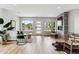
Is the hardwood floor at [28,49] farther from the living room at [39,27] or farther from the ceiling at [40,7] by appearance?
the ceiling at [40,7]

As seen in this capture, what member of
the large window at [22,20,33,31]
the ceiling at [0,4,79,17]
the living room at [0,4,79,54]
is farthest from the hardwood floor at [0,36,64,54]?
the large window at [22,20,33,31]

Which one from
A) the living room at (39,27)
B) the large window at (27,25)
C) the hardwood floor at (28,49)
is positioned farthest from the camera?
the large window at (27,25)

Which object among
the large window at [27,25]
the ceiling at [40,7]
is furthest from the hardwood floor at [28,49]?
the large window at [27,25]

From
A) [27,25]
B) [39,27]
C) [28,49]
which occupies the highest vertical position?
[27,25]

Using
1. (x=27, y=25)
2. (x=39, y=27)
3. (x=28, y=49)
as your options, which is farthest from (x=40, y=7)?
(x=27, y=25)

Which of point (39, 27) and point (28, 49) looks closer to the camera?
point (28, 49)

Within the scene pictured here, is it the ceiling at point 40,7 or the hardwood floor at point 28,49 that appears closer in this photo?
the hardwood floor at point 28,49

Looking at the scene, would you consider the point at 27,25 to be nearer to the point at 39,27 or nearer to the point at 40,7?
the point at 39,27

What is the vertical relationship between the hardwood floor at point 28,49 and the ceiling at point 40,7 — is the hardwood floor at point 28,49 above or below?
below

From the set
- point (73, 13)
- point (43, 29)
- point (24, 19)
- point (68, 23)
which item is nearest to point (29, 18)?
point (24, 19)

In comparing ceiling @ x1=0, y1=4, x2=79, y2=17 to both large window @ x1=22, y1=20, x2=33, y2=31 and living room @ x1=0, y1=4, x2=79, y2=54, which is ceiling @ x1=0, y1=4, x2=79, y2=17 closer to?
living room @ x1=0, y1=4, x2=79, y2=54

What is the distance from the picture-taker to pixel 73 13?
29.2 ft
